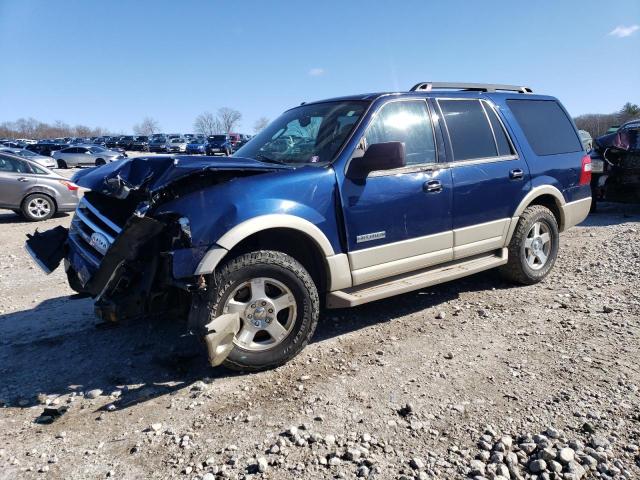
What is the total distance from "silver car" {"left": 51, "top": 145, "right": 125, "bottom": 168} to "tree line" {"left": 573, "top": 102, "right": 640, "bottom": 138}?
3586cm

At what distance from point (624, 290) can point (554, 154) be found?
5.38 ft

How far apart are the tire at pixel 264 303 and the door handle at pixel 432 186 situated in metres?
1.38

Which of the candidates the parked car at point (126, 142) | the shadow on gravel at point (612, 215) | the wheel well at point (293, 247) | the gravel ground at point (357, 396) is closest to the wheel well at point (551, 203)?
the gravel ground at point (357, 396)

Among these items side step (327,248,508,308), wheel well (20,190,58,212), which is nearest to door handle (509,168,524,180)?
side step (327,248,508,308)

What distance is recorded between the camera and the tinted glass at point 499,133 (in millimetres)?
5004

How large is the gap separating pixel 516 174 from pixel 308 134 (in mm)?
2215

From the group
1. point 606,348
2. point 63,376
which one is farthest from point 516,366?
point 63,376

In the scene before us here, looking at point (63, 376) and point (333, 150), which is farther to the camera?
point (333, 150)

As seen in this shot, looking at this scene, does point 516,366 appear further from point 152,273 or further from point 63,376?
point 63,376

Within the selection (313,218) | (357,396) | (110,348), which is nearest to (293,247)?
(313,218)

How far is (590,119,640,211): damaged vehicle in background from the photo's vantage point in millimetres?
8891

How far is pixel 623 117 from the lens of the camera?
138 feet

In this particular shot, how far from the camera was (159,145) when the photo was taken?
49.5 m

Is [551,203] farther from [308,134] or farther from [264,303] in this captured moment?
[264,303]
